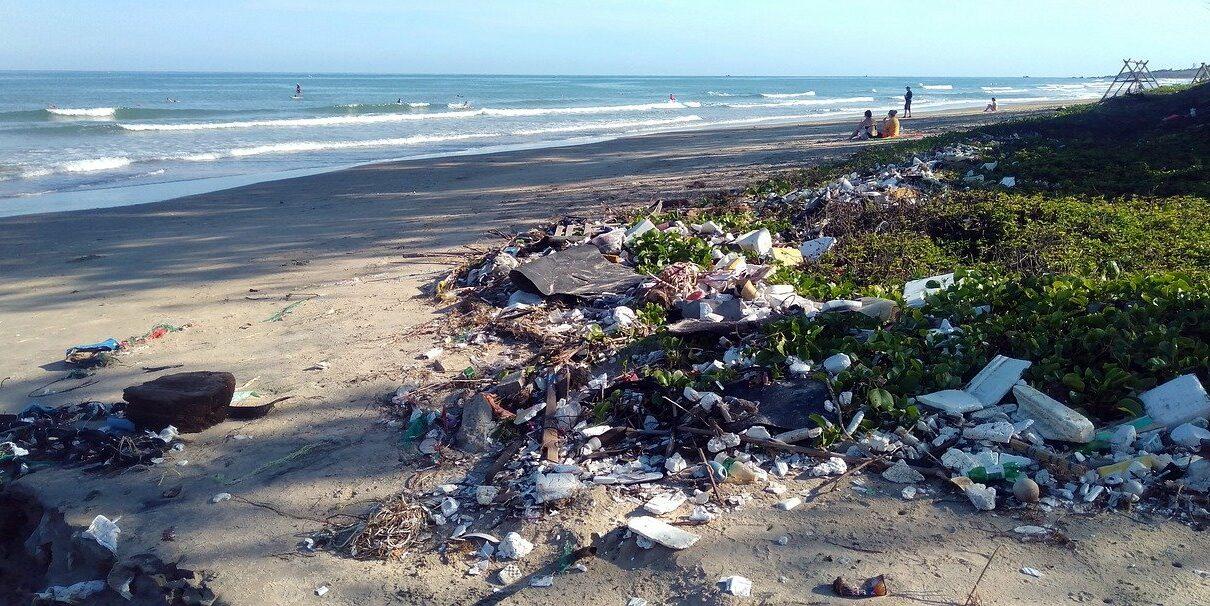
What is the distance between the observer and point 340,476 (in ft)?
11.4

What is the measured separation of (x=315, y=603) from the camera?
2652 mm

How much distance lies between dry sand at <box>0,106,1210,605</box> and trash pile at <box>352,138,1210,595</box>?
0.12 m

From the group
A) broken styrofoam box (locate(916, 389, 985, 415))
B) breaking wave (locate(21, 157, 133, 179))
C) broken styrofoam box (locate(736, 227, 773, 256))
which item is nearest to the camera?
broken styrofoam box (locate(916, 389, 985, 415))

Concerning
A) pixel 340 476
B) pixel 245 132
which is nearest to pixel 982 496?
pixel 340 476

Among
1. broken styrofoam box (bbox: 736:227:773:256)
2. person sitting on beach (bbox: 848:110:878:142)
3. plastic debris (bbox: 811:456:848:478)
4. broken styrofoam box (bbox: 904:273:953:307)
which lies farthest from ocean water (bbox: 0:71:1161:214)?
plastic debris (bbox: 811:456:848:478)

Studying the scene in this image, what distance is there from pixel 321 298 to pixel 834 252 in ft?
13.3

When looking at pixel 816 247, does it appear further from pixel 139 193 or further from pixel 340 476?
pixel 139 193

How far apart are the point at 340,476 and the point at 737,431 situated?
68.7 inches

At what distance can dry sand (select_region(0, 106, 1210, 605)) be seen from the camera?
8.43 ft

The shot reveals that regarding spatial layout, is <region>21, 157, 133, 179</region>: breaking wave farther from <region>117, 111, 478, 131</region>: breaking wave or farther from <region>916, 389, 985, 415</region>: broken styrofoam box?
<region>916, 389, 985, 415</region>: broken styrofoam box

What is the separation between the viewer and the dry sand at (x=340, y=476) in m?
2.57

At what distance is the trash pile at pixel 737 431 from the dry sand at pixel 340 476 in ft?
0.38

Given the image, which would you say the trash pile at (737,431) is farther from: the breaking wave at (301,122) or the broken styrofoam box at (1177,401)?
the breaking wave at (301,122)

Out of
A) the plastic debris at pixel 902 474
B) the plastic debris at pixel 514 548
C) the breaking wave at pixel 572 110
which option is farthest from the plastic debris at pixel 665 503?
the breaking wave at pixel 572 110
